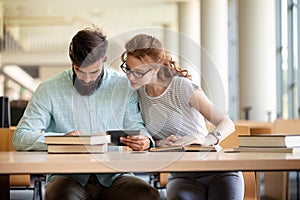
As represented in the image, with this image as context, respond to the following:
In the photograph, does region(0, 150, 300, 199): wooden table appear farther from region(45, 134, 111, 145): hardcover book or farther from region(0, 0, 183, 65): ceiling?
region(0, 0, 183, 65): ceiling

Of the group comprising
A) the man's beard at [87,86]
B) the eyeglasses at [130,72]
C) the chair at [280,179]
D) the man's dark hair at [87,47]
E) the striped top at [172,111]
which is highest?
the man's dark hair at [87,47]

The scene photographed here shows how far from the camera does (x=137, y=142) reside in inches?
87.9

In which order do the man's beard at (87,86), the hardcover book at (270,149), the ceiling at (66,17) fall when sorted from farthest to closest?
1. the ceiling at (66,17)
2. the man's beard at (87,86)
3. the hardcover book at (270,149)

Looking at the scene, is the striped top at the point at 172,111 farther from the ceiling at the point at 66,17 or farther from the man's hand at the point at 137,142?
the ceiling at the point at 66,17

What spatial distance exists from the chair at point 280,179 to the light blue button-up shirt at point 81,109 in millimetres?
1470

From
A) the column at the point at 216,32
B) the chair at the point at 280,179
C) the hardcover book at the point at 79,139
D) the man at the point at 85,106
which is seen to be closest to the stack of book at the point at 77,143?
the hardcover book at the point at 79,139

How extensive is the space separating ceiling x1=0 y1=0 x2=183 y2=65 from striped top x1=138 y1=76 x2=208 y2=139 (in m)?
7.81

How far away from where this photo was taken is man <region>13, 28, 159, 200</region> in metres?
2.29

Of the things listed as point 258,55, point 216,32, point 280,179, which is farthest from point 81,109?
point 216,32

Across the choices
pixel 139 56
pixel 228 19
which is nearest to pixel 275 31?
pixel 228 19

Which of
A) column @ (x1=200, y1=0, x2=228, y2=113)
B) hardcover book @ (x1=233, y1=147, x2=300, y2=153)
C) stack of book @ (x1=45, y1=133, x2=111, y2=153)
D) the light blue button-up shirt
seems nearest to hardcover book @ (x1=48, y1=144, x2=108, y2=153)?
stack of book @ (x1=45, y1=133, x2=111, y2=153)

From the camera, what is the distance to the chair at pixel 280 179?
3.64m

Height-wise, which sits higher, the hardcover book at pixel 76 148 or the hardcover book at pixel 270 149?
the hardcover book at pixel 76 148

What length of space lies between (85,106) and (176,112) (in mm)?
350
